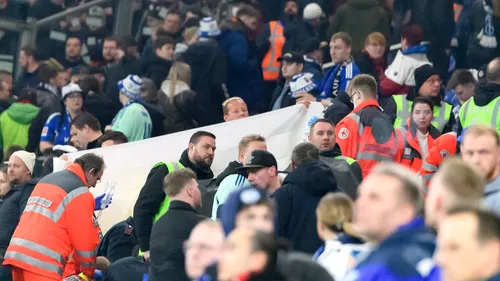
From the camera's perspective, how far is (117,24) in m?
23.5

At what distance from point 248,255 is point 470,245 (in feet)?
4.07

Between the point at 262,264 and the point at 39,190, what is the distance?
6.49 meters

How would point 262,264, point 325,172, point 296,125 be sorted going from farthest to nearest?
point 296,125, point 325,172, point 262,264

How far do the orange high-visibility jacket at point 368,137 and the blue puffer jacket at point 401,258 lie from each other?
20.6 feet

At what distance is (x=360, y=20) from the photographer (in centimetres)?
2008

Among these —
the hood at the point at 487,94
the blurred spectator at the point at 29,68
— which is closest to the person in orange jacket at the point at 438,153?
the hood at the point at 487,94

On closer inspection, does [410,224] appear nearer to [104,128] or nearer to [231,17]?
[104,128]

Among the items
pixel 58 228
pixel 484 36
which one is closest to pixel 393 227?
pixel 58 228

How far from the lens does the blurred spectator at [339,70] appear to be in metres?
16.9

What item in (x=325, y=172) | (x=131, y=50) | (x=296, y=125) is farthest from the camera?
(x=131, y=50)

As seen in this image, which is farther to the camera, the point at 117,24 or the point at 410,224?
the point at 117,24

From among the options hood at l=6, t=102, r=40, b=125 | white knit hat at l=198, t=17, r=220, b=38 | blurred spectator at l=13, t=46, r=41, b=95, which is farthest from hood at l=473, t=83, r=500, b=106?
blurred spectator at l=13, t=46, r=41, b=95

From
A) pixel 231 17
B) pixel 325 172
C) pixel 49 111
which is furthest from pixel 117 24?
pixel 325 172

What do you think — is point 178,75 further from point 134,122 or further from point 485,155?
point 485,155
